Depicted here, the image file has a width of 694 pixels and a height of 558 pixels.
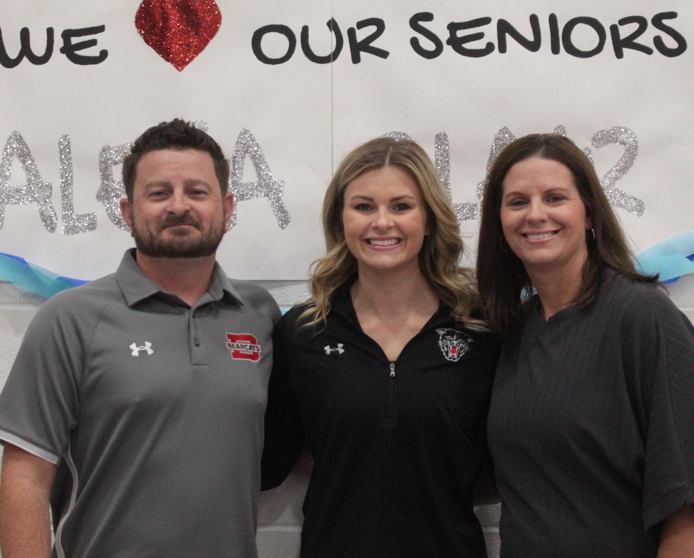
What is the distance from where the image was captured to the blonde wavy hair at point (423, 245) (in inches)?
50.3

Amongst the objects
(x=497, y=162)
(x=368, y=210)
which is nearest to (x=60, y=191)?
(x=368, y=210)

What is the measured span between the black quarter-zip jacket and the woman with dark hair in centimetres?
8

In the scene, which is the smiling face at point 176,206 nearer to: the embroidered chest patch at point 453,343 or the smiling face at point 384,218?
the smiling face at point 384,218

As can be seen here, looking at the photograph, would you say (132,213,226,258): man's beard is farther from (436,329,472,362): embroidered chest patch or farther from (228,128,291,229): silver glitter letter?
(436,329,472,362): embroidered chest patch

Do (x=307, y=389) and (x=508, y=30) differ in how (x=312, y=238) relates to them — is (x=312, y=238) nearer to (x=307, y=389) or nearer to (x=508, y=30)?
(x=307, y=389)

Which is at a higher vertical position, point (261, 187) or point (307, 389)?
point (261, 187)

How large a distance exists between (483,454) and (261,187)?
802 mm

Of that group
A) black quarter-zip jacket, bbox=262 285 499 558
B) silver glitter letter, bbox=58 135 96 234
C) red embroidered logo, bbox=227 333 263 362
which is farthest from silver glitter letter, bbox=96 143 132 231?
black quarter-zip jacket, bbox=262 285 499 558

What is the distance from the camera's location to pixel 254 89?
4.79ft

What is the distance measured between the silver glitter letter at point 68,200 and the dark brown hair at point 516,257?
95cm

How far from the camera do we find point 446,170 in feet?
4.81

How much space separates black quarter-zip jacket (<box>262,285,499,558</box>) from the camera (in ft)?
3.73

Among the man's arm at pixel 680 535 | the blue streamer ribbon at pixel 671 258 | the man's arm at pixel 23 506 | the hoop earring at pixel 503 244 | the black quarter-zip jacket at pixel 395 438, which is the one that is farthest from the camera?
the blue streamer ribbon at pixel 671 258

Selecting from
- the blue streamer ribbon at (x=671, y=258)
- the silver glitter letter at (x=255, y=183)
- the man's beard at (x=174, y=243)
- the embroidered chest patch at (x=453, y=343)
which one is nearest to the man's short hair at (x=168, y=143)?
the man's beard at (x=174, y=243)
